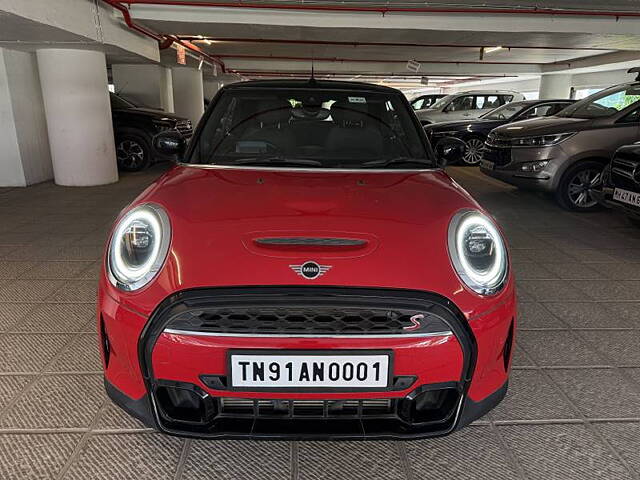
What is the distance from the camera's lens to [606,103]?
6.13m

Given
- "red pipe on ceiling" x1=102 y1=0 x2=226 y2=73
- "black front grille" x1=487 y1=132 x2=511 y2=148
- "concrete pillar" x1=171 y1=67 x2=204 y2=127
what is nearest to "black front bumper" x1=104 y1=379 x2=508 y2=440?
"black front grille" x1=487 y1=132 x2=511 y2=148

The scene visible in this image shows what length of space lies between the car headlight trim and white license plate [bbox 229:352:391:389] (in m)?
5.09

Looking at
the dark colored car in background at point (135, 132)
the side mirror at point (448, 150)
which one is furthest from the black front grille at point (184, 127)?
the side mirror at point (448, 150)

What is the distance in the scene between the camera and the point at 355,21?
24.7 feet

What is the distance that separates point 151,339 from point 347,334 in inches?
21.8

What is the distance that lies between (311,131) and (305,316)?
1345 mm

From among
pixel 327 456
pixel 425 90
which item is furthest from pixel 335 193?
pixel 425 90

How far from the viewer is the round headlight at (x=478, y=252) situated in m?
1.52

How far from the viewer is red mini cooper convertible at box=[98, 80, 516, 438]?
4.59ft

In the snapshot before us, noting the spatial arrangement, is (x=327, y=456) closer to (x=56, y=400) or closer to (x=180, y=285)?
(x=180, y=285)

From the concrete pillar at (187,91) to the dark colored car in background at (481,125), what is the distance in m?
7.32

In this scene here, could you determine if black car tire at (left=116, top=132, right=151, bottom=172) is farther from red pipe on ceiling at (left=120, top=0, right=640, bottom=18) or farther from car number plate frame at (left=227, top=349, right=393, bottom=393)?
car number plate frame at (left=227, top=349, right=393, bottom=393)

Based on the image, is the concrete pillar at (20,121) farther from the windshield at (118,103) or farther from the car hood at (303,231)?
the car hood at (303,231)

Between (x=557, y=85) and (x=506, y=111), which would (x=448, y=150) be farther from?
(x=557, y=85)
